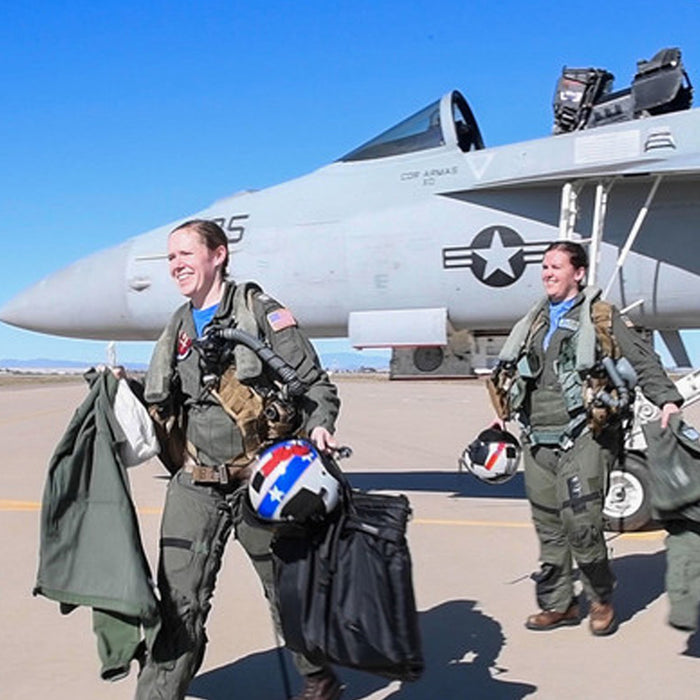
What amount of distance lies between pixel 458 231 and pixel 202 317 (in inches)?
147

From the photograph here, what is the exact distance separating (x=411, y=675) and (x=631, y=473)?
3.74m

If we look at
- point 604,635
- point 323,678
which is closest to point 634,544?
point 604,635

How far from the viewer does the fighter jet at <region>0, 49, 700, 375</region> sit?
6.40 m

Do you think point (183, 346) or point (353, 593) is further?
point (183, 346)

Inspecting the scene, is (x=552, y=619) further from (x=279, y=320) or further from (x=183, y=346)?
(x=183, y=346)

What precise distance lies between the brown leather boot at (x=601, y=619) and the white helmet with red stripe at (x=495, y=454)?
1.09 meters

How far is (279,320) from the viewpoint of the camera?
125 inches

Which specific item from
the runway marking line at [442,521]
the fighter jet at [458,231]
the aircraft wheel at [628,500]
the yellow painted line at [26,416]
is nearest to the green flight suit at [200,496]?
the aircraft wheel at [628,500]

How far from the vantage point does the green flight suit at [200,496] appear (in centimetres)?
304

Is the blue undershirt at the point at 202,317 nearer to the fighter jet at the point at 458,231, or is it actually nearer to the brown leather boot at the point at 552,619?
the brown leather boot at the point at 552,619

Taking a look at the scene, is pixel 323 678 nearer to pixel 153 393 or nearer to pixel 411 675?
pixel 411 675

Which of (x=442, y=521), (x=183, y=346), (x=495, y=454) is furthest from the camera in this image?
(x=442, y=521)

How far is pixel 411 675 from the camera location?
9.02ft

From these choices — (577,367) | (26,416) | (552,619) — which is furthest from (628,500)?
(26,416)
